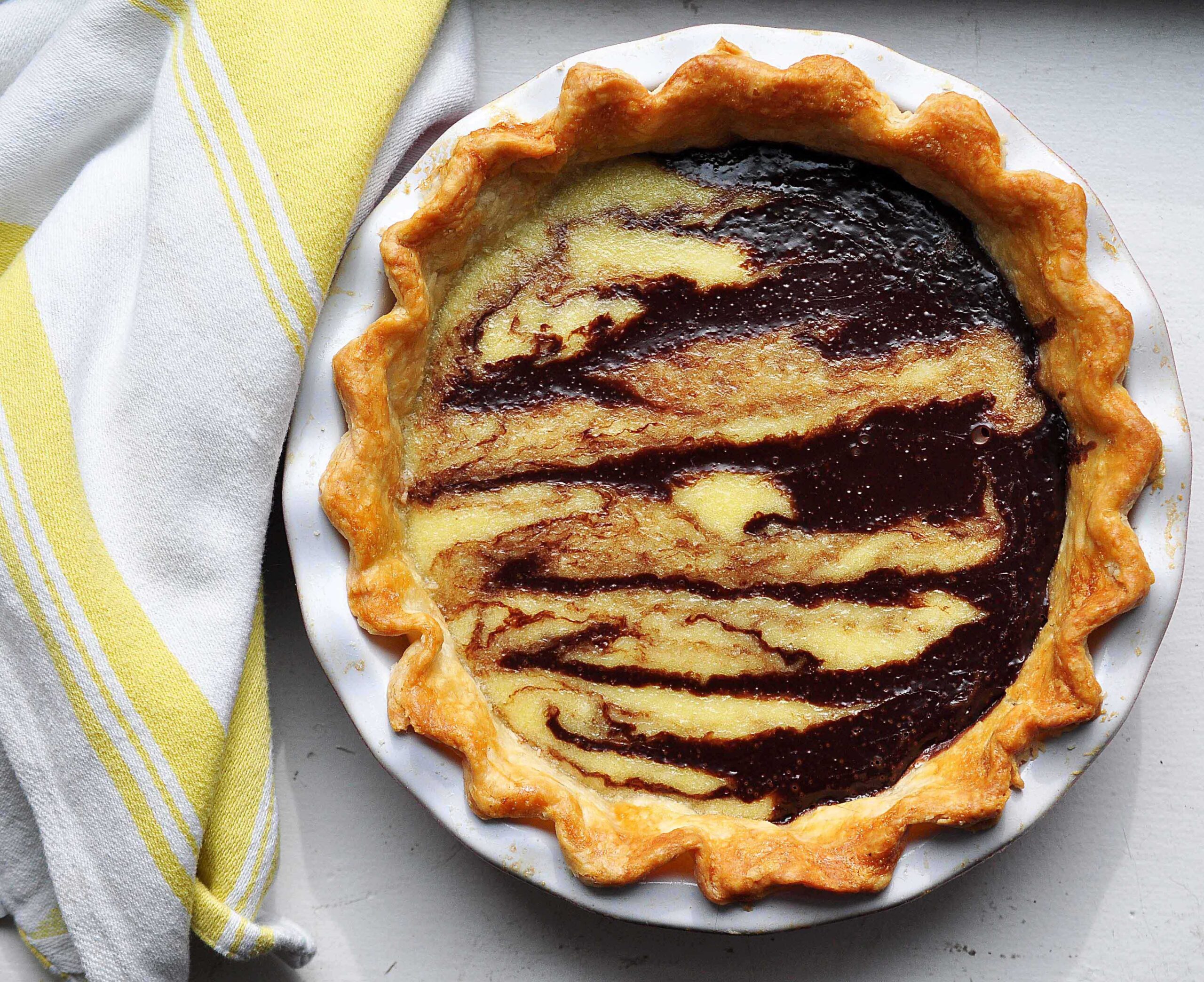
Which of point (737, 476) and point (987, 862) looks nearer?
point (737, 476)

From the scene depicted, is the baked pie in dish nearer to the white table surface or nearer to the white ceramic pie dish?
the white ceramic pie dish

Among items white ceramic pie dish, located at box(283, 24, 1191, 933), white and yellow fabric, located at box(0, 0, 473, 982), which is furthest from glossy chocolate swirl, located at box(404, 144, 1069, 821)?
white and yellow fabric, located at box(0, 0, 473, 982)

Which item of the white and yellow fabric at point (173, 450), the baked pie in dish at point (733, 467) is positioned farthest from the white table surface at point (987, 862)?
the baked pie in dish at point (733, 467)

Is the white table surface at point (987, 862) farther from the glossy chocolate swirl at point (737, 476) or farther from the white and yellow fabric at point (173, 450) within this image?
the glossy chocolate swirl at point (737, 476)

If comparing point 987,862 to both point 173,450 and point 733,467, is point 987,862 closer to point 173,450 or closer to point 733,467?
point 733,467

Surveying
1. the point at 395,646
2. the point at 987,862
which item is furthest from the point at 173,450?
the point at 987,862

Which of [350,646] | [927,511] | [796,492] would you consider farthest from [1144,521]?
[350,646]

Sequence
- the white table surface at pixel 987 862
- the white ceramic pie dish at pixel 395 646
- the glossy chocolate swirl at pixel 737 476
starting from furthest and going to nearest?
the white table surface at pixel 987 862, the glossy chocolate swirl at pixel 737 476, the white ceramic pie dish at pixel 395 646
